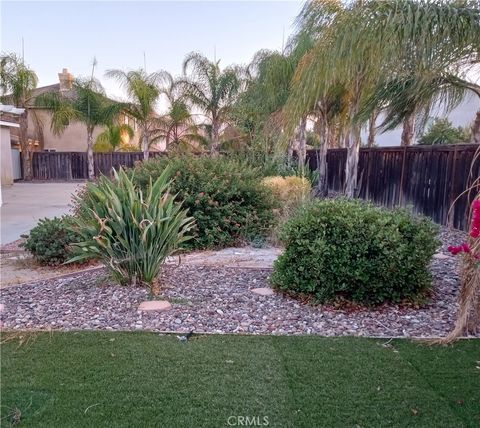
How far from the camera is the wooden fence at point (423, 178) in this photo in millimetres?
7293

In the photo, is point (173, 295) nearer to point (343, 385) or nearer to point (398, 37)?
point (343, 385)

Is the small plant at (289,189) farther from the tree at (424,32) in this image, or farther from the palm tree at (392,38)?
the tree at (424,32)

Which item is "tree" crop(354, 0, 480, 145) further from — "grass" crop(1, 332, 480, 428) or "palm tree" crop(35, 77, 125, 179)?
"palm tree" crop(35, 77, 125, 179)

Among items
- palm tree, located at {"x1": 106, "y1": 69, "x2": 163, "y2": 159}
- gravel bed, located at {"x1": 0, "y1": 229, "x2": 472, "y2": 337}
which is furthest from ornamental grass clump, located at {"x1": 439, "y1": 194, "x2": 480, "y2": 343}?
palm tree, located at {"x1": 106, "y1": 69, "x2": 163, "y2": 159}

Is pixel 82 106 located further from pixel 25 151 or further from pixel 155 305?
pixel 155 305

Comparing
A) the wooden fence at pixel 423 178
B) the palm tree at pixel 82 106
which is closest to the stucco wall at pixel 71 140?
the palm tree at pixel 82 106

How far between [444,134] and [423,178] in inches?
448

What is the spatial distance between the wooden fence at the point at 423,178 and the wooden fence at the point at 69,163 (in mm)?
16227

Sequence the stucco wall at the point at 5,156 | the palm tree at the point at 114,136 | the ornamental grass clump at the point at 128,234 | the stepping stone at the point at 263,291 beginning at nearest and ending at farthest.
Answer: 1. the ornamental grass clump at the point at 128,234
2. the stepping stone at the point at 263,291
3. the stucco wall at the point at 5,156
4. the palm tree at the point at 114,136

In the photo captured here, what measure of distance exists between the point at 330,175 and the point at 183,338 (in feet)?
40.7

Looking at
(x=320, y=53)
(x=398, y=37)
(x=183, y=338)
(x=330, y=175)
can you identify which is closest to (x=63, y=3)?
(x=320, y=53)

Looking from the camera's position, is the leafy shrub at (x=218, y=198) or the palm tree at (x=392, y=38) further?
the leafy shrub at (x=218, y=198)

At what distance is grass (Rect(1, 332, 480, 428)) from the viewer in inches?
89.0
